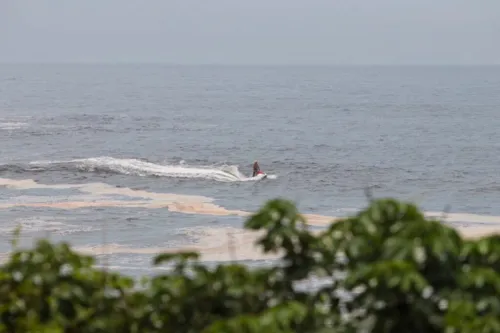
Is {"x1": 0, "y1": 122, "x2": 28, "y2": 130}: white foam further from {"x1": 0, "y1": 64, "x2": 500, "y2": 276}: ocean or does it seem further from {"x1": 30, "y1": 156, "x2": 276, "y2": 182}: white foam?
{"x1": 30, "y1": 156, "x2": 276, "y2": 182}: white foam

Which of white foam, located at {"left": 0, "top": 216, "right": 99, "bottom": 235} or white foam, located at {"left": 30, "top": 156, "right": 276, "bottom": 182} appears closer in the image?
white foam, located at {"left": 0, "top": 216, "right": 99, "bottom": 235}

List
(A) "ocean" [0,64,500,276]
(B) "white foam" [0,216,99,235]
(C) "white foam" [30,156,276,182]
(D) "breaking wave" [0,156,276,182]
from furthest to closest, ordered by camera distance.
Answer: (D) "breaking wave" [0,156,276,182], (C) "white foam" [30,156,276,182], (A) "ocean" [0,64,500,276], (B) "white foam" [0,216,99,235]

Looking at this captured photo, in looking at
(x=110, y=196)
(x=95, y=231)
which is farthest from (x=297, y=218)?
(x=110, y=196)

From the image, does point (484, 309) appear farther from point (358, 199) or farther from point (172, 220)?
point (358, 199)

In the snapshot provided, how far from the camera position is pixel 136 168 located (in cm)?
4500

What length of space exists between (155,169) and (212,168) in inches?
123

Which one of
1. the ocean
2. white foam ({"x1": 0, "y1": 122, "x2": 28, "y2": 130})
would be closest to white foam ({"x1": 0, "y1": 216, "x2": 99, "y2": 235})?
the ocean

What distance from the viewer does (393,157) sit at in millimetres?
53688

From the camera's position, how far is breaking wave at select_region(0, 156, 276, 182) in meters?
42.4

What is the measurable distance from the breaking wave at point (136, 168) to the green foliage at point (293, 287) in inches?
1404

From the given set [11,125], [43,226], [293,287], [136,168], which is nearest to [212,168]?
[136,168]

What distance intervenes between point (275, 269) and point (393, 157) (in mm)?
48826

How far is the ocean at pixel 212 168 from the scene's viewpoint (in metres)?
27.8

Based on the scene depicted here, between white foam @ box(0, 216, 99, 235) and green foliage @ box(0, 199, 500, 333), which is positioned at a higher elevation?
green foliage @ box(0, 199, 500, 333)
